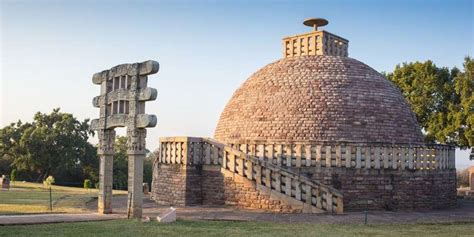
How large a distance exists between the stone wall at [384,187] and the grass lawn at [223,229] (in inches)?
147

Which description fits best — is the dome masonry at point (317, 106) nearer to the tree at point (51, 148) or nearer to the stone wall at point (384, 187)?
the stone wall at point (384, 187)

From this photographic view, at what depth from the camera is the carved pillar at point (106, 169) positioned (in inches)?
527

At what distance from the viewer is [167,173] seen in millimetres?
16766

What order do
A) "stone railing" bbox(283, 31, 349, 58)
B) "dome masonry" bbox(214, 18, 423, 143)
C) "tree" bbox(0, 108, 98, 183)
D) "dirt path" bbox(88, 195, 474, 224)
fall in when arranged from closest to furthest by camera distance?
"dirt path" bbox(88, 195, 474, 224) → "dome masonry" bbox(214, 18, 423, 143) → "stone railing" bbox(283, 31, 349, 58) → "tree" bbox(0, 108, 98, 183)

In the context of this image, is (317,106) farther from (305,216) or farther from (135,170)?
(135,170)

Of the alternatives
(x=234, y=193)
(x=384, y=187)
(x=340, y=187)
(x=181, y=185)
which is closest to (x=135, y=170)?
(x=181, y=185)

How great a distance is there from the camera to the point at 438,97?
88.7ft

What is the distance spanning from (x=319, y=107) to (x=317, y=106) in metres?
0.08

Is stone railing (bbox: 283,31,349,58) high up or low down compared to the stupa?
up

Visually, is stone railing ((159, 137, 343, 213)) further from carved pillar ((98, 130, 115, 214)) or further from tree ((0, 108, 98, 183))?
tree ((0, 108, 98, 183))

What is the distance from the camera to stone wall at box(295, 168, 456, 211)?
15414mm

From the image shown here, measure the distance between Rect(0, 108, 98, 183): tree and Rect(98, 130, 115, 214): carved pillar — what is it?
977 inches

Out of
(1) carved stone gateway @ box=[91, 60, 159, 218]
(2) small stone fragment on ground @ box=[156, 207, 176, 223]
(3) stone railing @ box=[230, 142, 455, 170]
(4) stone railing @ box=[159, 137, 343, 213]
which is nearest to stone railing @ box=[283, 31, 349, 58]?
(3) stone railing @ box=[230, 142, 455, 170]

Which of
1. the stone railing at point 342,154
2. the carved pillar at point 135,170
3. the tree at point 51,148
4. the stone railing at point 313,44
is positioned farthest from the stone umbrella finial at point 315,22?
the tree at point 51,148
